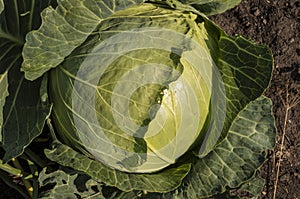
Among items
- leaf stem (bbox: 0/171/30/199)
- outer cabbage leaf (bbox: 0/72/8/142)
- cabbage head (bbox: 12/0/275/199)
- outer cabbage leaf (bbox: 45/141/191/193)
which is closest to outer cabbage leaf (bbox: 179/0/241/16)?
cabbage head (bbox: 12/0/275/199)

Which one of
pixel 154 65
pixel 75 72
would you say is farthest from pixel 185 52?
pixel 75 72

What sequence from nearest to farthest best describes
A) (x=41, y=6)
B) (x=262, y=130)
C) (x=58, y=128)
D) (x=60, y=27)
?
(x=60, y=27), (x=41, y=6), (x=58, y=128), (x=262, y=130)

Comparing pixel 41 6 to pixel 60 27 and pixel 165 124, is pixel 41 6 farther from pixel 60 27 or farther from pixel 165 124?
pixel 165 124

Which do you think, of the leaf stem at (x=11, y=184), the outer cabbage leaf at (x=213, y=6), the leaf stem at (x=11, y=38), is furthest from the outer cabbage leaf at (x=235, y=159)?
the leaf stem at (x=11, y=38)

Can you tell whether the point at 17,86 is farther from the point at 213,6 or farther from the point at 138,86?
the point at 213,6

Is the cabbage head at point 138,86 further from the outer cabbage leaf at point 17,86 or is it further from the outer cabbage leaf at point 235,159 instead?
the outer cabbage leaf at point 235,159

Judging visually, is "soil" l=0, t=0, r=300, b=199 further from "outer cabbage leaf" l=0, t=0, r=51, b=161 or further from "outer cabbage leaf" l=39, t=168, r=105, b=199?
"outer cabbage leaf" l=0, t=0, r=51, b=161
